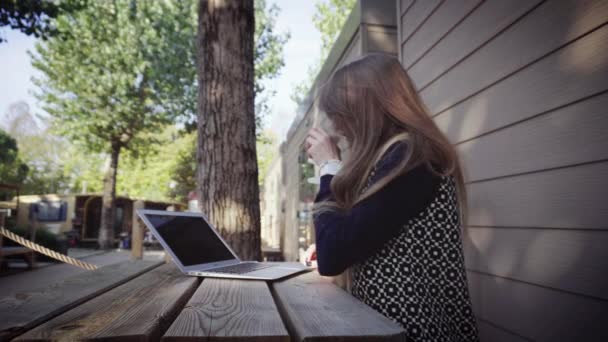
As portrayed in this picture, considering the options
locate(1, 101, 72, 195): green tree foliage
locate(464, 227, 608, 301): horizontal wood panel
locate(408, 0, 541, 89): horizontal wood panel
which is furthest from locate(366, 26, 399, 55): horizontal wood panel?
locate(1, 101, 72, 195): green tree foliage

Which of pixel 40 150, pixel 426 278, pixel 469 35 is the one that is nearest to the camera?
pixel 426 278

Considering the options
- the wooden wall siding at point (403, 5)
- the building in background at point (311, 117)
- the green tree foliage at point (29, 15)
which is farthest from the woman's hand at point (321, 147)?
the green tree foliage at point (29, 15)

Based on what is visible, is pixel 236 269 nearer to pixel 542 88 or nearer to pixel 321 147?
pixel 321 147

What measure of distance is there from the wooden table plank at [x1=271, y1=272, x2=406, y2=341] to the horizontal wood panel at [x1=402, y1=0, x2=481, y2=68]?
1.74 metres

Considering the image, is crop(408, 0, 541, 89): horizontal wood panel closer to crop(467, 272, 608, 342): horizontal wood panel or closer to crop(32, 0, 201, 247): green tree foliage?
crop(467, 272, 608, 342): horizontal wood panel

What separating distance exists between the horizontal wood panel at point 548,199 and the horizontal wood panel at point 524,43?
44 centimetres

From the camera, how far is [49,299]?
4.17 feet

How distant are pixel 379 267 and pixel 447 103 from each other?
1.51 meters

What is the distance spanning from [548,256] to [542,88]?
0.68m

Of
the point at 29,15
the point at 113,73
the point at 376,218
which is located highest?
the point at 113,73

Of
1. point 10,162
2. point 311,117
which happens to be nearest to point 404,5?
point 311,117

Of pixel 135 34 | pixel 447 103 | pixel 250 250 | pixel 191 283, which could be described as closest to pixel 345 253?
pixel 191 283

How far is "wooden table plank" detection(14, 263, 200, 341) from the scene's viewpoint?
892 millimetres

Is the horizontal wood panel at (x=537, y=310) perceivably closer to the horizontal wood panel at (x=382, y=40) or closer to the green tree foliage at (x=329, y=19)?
the horizontal wood panel at (x=382, y=40)
